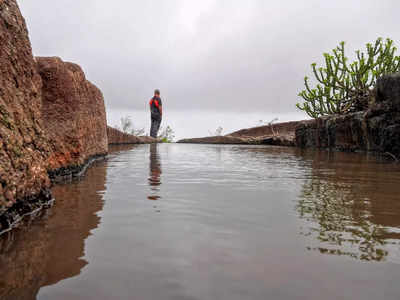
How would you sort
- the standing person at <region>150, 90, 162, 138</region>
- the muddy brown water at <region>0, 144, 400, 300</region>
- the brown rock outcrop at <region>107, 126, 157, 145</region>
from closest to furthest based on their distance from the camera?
the muddy brown water at <region>0, 144, 400, 300</region> < the brown rock outcrop at <region>107, 126, 157, 145</region> < the standing person at <region>150, 90, 162, 138</region>

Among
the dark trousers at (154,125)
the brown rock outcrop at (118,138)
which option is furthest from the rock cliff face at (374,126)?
the dark trousers at (154,125)

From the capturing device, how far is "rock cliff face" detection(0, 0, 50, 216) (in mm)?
1696

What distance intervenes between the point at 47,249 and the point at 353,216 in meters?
1.57

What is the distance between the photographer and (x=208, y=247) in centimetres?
134

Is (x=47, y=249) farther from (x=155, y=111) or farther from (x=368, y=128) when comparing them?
(x=155, y=111)

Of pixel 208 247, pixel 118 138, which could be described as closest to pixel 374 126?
pixel 208 247

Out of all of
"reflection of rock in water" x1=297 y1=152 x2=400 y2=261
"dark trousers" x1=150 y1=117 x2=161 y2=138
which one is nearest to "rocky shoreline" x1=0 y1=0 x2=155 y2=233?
"reflection of rock in water" x1=297 y1=152 x2=400 y2=261

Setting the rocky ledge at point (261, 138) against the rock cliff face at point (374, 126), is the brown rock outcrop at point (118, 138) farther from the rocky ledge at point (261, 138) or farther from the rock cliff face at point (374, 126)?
the rock cliff face at point (374, 126)

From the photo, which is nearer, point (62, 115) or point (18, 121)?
point (18, 121)

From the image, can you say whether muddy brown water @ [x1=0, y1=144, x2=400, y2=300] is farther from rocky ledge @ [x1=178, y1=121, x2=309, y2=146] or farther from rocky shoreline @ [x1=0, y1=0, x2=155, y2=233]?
rocky ledge @ [x1=178, y1=121, x2=309, y2=146]

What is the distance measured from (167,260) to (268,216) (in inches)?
31.3

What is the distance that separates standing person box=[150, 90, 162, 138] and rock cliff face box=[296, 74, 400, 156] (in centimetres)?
1484

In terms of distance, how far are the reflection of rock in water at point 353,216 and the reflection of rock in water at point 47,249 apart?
100cm

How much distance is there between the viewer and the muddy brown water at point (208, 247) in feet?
3.31
